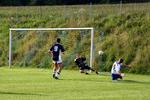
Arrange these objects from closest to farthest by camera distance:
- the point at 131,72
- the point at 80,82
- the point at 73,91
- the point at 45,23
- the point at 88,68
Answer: the point at 73,91, the point at 80,82, the point at 88,68, the point at 131,72, the point at 45,23

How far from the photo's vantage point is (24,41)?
4612cm

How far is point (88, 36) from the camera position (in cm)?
4225

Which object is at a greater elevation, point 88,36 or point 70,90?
point 88,36

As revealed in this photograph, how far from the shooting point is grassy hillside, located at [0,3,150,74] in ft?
127

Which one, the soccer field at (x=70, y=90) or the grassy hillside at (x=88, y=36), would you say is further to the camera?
the grassy hillside at (x=88, y=36)

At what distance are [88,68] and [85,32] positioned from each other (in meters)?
9.08

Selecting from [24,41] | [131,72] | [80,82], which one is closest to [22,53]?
[24,41]

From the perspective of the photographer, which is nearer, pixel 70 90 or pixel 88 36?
pixel 70 90

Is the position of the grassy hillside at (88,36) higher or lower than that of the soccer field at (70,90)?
higher

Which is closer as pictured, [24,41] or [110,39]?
[110,39]

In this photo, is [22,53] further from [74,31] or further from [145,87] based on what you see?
[145,87]

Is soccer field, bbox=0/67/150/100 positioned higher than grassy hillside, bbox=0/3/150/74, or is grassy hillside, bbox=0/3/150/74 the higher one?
grassy hillside, bbox=0/3/150/74

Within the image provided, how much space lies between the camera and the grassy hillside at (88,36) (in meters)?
38.8

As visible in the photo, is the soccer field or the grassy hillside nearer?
the soccer field
